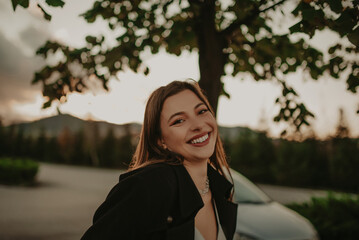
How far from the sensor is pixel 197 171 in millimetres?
1837

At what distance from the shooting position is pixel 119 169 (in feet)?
94.4

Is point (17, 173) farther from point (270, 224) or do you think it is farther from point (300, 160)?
point (300, 160)

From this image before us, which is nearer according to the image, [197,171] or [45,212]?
[197,171]

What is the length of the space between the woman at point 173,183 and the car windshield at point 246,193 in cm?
267

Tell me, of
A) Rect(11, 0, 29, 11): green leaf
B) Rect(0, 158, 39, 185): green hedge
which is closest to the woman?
Rect(11, 0, 29, 11): green leaf

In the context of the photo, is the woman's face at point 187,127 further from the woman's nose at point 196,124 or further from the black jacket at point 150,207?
the black jacket at point 150,207

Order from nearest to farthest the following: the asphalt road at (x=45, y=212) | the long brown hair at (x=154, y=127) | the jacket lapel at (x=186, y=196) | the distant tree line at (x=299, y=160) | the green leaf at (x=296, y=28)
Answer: the jacket lapel at (x=186, y=196) → the long brown hair at (x=154, y=127) → the green leaf at (x=296, y=28) → the asphalt road at (x=45, y=212) → the distant tree line at (x=299, y=160)

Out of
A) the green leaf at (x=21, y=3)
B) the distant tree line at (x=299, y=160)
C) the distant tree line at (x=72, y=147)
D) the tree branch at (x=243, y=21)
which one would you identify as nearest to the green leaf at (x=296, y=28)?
the tree branch at (x=243, y=21)

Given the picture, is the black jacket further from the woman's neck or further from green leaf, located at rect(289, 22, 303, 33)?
green leaf, located at rect(289, 22, 303, 33)

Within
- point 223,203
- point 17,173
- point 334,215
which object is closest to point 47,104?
point 223,203

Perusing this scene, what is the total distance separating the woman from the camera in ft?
4.43

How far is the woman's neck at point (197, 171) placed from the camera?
1814mm

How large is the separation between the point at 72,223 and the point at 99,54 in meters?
5.54

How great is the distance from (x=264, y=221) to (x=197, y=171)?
261 cm
